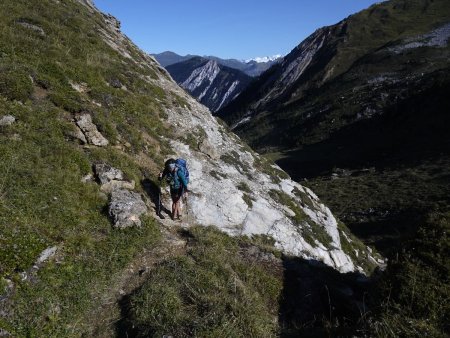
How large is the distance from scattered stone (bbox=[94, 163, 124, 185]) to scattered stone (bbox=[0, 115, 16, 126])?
9.71ft

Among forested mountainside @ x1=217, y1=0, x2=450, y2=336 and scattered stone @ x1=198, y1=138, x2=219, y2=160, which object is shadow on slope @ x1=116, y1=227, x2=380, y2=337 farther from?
scattered stone @ x1=198, y1=138, x2=219, y2=160

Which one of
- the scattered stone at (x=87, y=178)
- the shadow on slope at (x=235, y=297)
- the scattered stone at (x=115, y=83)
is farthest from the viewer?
the scattered stone at (x=115, y=83)

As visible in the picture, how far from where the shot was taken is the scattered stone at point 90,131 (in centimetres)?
1388

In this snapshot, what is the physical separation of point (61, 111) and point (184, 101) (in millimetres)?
10425

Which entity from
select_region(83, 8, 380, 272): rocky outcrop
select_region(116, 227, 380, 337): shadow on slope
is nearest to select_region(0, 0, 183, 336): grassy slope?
select_region(83, 8, 380, 272): rocky outcrop

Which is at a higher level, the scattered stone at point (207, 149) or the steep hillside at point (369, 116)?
the steep hillside at point (369, 116)

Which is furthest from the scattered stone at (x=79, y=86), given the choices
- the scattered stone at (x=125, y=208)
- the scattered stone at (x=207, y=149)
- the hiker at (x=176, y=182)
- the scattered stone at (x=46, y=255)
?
the scattered stone at (x=46, y=255)

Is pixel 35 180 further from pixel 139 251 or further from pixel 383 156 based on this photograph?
pixel 383 156

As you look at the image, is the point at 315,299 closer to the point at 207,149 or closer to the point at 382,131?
the point at 207,149

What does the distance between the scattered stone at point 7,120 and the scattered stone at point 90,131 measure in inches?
88.0

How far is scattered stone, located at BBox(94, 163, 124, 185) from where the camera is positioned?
12562 millimetres

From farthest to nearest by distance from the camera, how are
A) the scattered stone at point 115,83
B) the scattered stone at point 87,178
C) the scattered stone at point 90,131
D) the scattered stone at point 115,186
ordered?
the scattered stone at point 115,83
the scattered stone at point 90,131
the scattered stone at point 115,186
the scattered stone at point 87,178

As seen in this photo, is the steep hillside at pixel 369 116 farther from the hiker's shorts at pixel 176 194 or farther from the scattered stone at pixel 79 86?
the scattered stone at pixel 79 86

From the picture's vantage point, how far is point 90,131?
1405 cm
